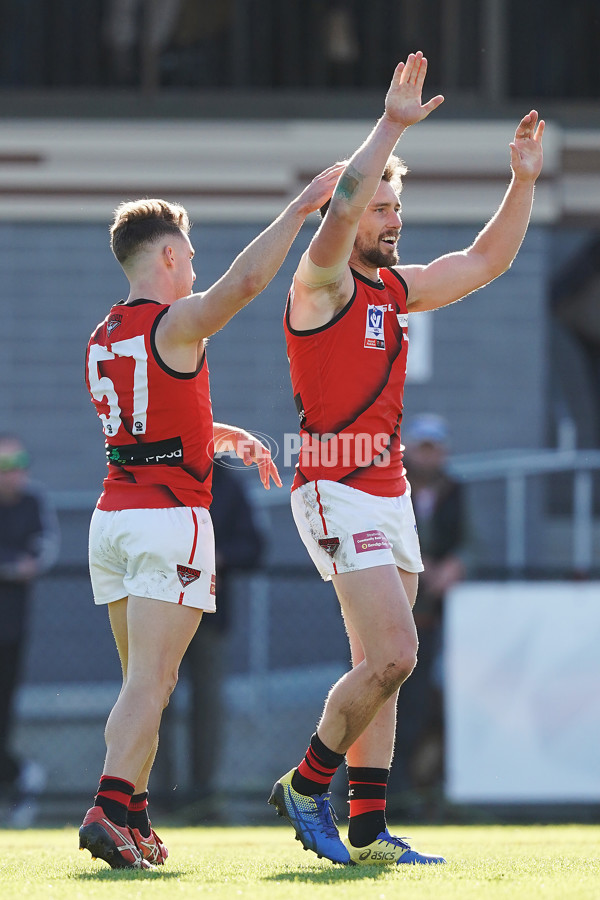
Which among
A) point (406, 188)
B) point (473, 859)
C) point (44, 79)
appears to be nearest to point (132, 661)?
point (473, 859)

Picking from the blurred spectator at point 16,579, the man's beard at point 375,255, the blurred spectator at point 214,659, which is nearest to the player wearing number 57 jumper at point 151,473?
the man's beard at point 375,255

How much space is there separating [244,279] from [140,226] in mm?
628

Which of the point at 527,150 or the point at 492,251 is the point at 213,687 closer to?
the point at 492,251

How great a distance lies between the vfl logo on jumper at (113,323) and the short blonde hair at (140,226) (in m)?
0.23

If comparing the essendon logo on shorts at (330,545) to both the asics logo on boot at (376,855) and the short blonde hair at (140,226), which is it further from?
the short blonde hair at (140,226)

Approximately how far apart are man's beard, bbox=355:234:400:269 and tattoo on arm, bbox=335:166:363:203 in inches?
18.3

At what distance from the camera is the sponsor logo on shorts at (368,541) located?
15.4 feet

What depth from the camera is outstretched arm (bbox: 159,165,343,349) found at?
14.6 ft

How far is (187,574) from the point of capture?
467 centimetres

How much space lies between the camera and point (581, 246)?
44.7ft

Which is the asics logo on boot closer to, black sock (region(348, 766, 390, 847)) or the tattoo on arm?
black sock (region(348, 766, 390, 847))

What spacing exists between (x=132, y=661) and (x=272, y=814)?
482 centimetres

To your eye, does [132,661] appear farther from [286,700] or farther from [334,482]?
[286,700]

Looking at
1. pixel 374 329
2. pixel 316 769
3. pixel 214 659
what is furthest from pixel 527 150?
pixel 214 659
